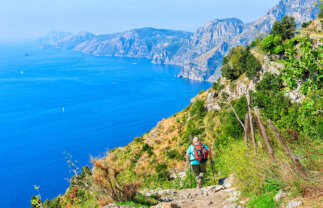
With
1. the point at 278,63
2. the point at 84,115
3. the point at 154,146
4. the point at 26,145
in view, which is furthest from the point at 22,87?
the point at 278,63

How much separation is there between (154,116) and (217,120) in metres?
88.7

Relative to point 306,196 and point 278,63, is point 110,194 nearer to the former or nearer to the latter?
point 306,196

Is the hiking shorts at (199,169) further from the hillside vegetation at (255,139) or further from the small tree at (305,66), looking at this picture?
the small tree at (305,66)

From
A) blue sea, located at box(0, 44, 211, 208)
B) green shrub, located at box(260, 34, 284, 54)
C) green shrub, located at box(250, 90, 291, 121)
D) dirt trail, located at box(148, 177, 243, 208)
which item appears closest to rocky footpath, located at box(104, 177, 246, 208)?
dirt trail, located at box(148, 177, 243, 208)

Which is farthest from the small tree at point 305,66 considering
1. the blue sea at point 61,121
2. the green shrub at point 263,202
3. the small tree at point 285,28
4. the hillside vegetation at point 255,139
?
the blue sea at point 61,121

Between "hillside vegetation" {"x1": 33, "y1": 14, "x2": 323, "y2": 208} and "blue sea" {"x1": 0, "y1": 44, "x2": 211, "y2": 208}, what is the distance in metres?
26.6

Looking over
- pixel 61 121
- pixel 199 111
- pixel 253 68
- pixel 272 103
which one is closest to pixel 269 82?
pixel 253 68

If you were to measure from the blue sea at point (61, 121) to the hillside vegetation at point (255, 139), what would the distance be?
26.6 metres

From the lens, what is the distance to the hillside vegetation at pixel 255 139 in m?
5.84

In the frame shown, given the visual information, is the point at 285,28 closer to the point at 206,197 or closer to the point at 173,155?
the point at 173,155

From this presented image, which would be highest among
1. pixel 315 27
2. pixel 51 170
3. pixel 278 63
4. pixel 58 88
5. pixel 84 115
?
pixel 315 27

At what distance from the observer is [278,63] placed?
68.2ft

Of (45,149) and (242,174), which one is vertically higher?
(242,174)

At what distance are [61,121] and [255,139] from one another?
375 ft
